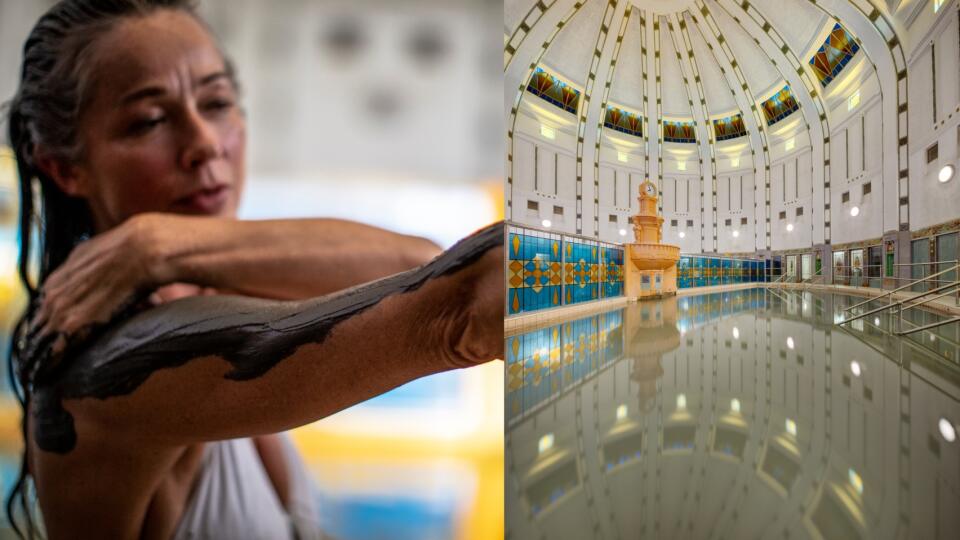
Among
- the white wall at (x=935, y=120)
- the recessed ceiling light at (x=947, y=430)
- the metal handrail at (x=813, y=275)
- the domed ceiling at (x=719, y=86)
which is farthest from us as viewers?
the metal handrail at (x=813, y=275)

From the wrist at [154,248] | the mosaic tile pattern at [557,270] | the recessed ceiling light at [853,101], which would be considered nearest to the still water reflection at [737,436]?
the mosaic tile pattern at [557,270]

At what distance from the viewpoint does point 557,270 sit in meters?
2.30

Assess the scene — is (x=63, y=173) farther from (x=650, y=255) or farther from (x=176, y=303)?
(x=650, y=255)

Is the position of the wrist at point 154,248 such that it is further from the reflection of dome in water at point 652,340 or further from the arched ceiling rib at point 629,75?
the arched ceiling rib at point 629,75

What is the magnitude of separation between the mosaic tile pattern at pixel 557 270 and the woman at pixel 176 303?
64.6 inches

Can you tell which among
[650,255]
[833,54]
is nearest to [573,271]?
[650,255]

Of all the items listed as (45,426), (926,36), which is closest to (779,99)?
(926,36)

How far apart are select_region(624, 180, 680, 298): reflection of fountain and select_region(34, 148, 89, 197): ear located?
6.24 feet

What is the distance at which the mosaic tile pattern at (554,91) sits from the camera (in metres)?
1.26

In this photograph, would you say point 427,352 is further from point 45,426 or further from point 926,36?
point 926,36

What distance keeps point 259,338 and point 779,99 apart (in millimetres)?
2694

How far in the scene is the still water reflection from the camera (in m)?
0.65

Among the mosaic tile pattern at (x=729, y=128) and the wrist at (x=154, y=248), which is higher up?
the mosaic tile pattern at (x=729, y=128)

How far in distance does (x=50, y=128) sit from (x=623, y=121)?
1896mm
